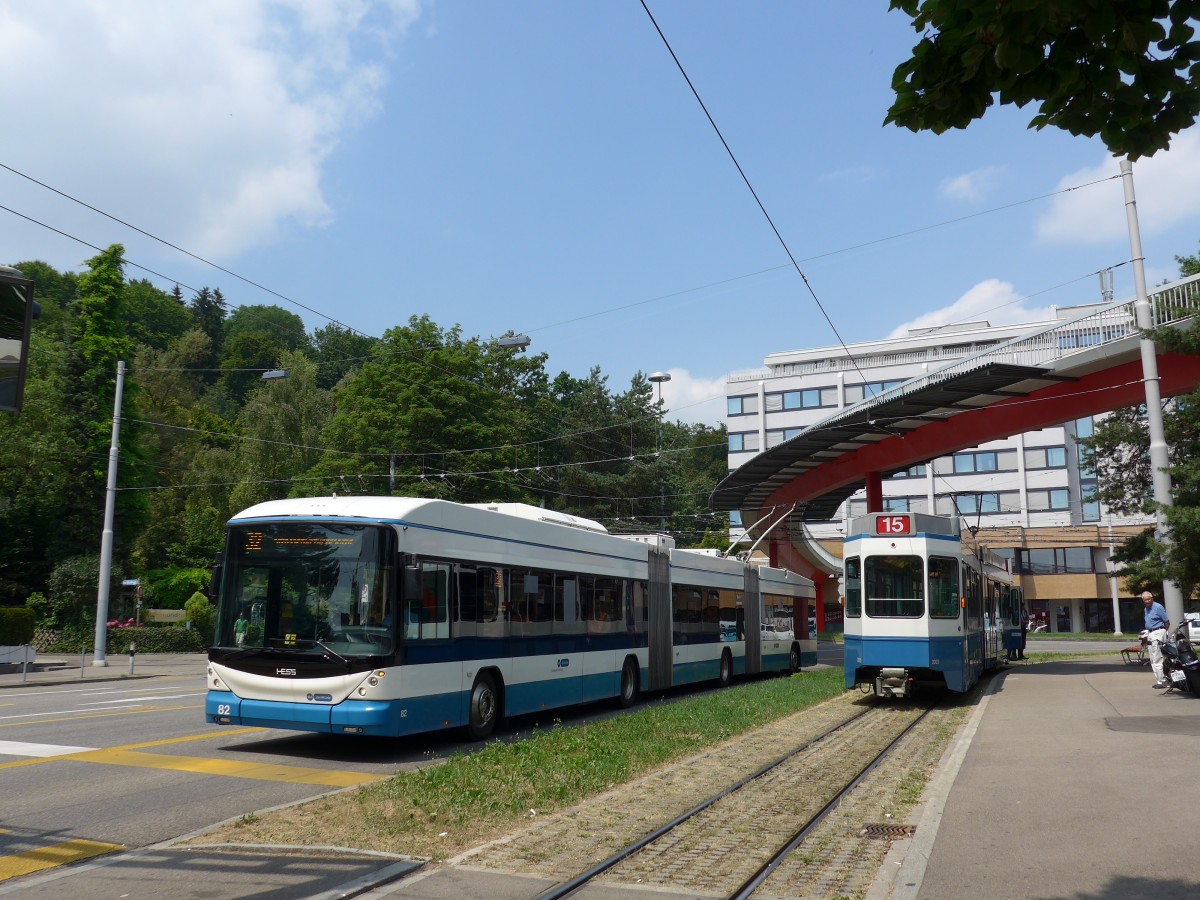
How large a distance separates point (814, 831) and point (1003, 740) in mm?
6200

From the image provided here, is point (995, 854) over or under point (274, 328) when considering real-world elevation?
under

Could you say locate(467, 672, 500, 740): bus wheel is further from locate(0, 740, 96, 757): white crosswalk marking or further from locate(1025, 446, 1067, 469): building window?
locate(1025, 446, 1067, 469): building window

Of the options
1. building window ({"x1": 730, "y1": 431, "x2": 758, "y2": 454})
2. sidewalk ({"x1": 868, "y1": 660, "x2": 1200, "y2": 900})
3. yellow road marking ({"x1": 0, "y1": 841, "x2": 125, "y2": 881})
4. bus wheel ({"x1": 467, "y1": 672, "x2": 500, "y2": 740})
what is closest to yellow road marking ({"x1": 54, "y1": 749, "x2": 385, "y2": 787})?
bus wheel ({"x1": 467, "y1": 672, "x2": 500, "y2": 740})

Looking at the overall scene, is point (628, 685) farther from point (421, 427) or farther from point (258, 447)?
point (258, 447)

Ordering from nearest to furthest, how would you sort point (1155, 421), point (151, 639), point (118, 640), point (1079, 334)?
point (1155, 421) → point (1079, 334) → point (118, 640) → point (151, 639)

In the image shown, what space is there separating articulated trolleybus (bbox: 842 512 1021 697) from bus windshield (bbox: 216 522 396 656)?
1047 centimetres

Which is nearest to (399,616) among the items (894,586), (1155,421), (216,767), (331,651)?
(331,651)

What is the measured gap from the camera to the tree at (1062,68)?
4672 millimetres

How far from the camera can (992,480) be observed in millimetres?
83250

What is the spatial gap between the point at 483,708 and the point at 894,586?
8.96 m

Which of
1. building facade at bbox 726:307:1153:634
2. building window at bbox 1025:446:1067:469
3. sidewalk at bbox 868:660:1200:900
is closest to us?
sidewalk at bbox 868:660:1200:900

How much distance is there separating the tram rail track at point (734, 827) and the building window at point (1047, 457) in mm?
73962

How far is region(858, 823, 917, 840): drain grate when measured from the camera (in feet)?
26.6

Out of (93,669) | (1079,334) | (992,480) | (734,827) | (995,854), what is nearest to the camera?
(995,854)
